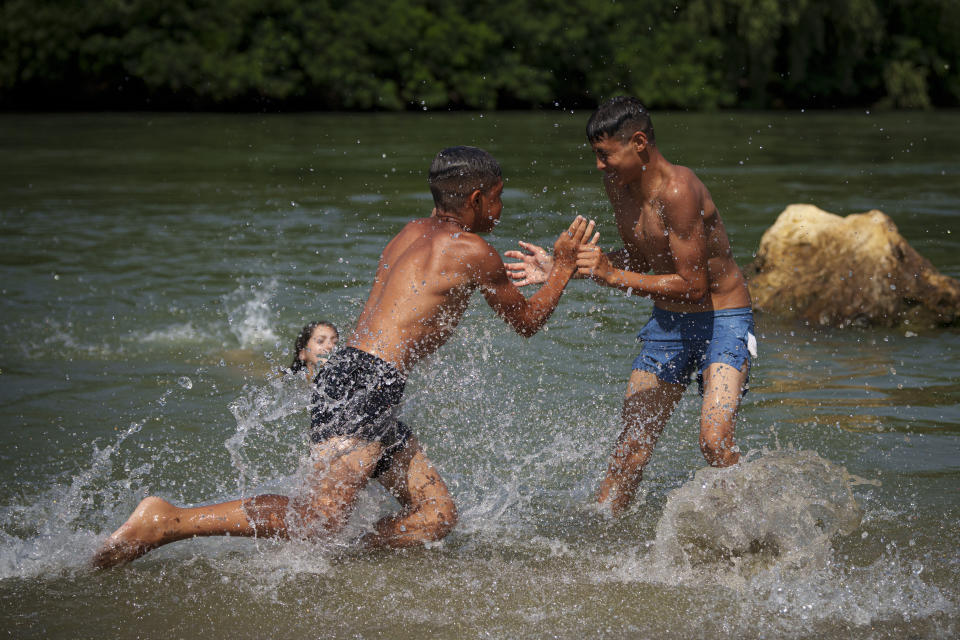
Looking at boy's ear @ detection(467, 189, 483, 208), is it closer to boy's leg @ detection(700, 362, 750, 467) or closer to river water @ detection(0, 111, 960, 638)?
river water @ detection(0, 111, 960, 638)

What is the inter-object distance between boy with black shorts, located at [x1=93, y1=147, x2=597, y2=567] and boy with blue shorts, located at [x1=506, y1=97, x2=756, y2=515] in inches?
18.2

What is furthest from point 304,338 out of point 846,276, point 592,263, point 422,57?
point 422,57

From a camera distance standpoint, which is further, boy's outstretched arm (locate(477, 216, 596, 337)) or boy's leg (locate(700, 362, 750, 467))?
boy's leg (locate(700, 362, 750, 467))

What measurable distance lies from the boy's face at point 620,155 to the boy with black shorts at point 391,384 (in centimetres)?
44

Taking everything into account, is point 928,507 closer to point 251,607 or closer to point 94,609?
point 251,607

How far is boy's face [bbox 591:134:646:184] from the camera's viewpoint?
4.95 m

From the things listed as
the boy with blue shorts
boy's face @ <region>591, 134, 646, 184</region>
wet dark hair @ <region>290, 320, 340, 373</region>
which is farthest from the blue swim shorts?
wet dark hair @ <region>290, 320, 340, 373</region>

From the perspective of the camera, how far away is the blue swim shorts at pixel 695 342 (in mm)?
5090

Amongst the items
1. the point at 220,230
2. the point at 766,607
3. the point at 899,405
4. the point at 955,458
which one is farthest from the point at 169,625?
the point at 220,230

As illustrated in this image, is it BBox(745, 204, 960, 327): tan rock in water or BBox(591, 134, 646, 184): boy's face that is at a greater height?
BBox(591, 134, 646, 184): boy's face

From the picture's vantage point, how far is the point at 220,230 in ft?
49.0

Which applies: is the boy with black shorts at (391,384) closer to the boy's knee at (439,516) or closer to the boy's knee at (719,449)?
the boy's knee at (439,516)

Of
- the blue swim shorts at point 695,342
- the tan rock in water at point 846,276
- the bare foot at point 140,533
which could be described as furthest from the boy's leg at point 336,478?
the tan rock in water at point 846,276

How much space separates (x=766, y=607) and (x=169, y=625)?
236cm
